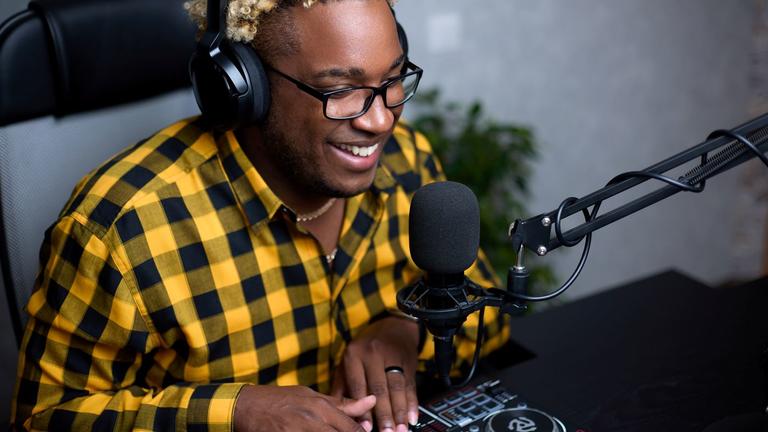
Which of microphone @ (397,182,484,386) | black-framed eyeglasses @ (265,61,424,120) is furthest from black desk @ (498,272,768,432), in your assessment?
black-framed eyeglasses @ (265,61,424,120)

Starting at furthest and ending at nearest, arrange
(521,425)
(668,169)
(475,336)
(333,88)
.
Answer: (475,336) < (333,88) < (521,425) < (668,169)

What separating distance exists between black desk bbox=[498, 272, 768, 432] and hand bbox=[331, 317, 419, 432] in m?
0.13

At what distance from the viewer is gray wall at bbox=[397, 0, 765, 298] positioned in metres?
2.13

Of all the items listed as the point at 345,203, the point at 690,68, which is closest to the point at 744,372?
the point at 345,203

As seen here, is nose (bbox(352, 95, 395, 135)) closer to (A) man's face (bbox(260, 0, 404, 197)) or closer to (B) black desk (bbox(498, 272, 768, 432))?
(A) man's face (bbox(260, 0, 404, 197))

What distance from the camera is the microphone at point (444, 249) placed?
757 millimetres

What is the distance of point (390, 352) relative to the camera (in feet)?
3.61

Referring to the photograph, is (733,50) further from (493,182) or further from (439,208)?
(439,208)

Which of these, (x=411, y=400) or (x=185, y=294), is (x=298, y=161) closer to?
(x=185, y=294)

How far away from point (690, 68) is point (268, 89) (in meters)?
2.04

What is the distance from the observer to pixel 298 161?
108 cm

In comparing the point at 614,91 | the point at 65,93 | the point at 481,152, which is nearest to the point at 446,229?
the point at 65,93

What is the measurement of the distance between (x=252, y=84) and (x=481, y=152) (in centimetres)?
112

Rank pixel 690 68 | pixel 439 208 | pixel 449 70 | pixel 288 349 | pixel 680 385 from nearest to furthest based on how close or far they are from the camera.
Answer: pixel 439 208 < pixel 680 385 < pixel 288 349 < pixel 449 70 < pixel 690 68
